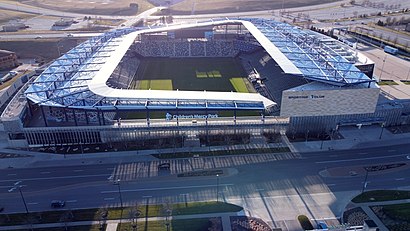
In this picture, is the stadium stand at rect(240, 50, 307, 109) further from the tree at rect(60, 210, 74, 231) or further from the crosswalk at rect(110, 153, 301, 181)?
the tree at rect(60, 210, 74, 231)

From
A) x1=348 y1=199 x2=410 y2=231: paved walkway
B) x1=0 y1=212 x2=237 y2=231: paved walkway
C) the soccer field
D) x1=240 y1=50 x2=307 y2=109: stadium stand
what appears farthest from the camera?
the soccer field

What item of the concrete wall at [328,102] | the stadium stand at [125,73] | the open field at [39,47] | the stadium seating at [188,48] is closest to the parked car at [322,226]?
the concrete wall at [328,102]

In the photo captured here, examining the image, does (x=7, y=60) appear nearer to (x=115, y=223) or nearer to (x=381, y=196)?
(x=115, y=223)

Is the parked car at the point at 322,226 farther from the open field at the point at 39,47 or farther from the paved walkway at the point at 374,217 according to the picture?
the open field at the point at 39,47

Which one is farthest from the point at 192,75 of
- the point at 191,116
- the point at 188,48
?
the point at 191,116

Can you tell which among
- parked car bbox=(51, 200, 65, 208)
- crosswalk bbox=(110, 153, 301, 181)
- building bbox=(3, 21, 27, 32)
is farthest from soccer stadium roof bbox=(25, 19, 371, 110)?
building bbox=(3, 21, 27, 32)

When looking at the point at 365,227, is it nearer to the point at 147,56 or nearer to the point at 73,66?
the point at 73,66

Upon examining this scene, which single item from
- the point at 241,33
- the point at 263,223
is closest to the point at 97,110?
the point at 263,223
